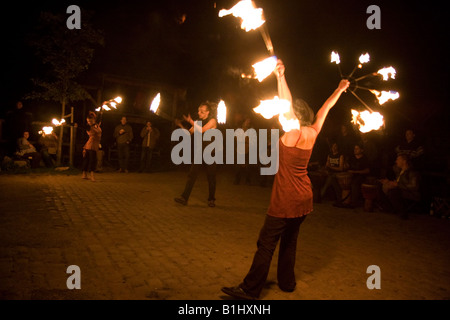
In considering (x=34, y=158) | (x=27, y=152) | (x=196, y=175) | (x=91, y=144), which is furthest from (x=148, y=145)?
(x=196, y=175)

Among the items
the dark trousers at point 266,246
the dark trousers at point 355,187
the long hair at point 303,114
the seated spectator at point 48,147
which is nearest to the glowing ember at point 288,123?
the long hair at point 303,114

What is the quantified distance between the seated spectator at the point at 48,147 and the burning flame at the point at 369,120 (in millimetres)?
13113

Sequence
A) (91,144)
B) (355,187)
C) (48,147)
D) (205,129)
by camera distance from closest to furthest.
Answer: (205,129), (355,187), (91,144), (48,147)

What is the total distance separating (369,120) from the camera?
429cm

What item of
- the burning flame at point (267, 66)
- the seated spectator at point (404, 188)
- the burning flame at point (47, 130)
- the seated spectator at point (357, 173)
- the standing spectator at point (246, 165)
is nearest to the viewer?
the burning flame at point (267, 66)

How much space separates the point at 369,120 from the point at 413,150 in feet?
22.5

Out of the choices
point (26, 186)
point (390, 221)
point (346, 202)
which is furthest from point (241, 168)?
point (26, 186)

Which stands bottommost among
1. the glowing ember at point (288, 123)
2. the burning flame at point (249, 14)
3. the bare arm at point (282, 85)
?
the glowing ember at point (288, 123)

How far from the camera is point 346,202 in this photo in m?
10.3

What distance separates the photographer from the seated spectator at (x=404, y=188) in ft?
30.2

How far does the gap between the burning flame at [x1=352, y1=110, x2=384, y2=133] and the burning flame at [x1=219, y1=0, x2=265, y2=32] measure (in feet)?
5.62

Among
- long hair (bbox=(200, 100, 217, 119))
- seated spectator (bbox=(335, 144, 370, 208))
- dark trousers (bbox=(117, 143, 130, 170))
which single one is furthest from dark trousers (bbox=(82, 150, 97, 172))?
seated spectator (bbox=(335, 144, 370, 208))

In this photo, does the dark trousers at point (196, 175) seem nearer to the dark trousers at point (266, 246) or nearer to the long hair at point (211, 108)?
the long hair at point (211, 108)

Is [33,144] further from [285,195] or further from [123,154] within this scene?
[285,195]
